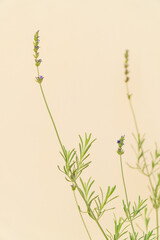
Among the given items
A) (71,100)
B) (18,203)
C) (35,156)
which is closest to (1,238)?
(18,203)

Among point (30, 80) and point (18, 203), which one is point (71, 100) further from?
point (18, 203)

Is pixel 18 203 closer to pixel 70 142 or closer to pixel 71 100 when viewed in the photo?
pixel 70 142

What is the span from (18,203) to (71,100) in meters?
0.45

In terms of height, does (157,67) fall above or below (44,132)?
above

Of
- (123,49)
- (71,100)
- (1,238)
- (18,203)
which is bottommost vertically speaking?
(1,238)

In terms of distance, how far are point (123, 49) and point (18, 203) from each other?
2.41 ft

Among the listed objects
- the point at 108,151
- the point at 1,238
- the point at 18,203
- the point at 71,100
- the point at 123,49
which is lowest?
the point at 1,238

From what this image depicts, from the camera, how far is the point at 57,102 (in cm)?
107

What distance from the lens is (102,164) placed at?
1085 mm

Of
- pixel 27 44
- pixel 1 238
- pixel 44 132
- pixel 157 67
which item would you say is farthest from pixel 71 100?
pixel 1 238

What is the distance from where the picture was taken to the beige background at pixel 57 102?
3.44ft

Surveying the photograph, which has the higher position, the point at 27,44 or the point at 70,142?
the point at 27,44

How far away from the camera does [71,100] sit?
108 cm

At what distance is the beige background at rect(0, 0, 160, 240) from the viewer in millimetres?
1050
